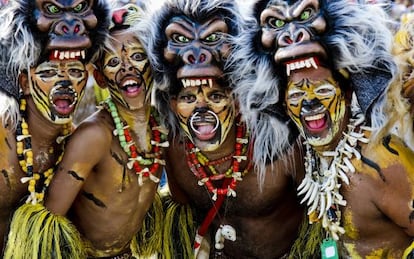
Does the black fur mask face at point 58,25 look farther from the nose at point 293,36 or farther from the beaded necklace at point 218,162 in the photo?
the nose at point 293,36

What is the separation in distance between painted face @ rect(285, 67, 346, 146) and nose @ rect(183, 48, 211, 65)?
1.21 ft

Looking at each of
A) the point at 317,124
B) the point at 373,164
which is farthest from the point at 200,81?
the point at 373,164

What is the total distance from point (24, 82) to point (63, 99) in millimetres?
189

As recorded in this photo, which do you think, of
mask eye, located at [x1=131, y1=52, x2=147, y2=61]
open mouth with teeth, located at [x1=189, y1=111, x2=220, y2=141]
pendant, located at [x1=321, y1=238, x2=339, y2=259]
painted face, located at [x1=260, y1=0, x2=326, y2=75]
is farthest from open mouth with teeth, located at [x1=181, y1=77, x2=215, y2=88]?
pendant, located at [x1=321, y1=238, x2=339, y2=259]

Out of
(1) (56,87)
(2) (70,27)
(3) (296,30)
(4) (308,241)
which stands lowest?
(4) (308,241)

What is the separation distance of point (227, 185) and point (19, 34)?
108 cm

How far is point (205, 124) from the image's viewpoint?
3.04 meters

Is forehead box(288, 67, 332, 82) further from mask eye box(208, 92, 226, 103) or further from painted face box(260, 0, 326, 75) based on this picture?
mask eye box(208, 92, 226, 103)

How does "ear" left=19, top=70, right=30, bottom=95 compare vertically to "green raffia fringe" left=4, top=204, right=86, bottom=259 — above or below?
above

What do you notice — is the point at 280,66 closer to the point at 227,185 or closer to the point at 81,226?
the point at 227,185

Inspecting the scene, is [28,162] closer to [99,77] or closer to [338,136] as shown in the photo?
[99,77]

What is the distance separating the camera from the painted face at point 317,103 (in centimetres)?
277

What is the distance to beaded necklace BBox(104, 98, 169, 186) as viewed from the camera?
3150 mm

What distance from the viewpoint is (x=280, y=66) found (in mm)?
2816
